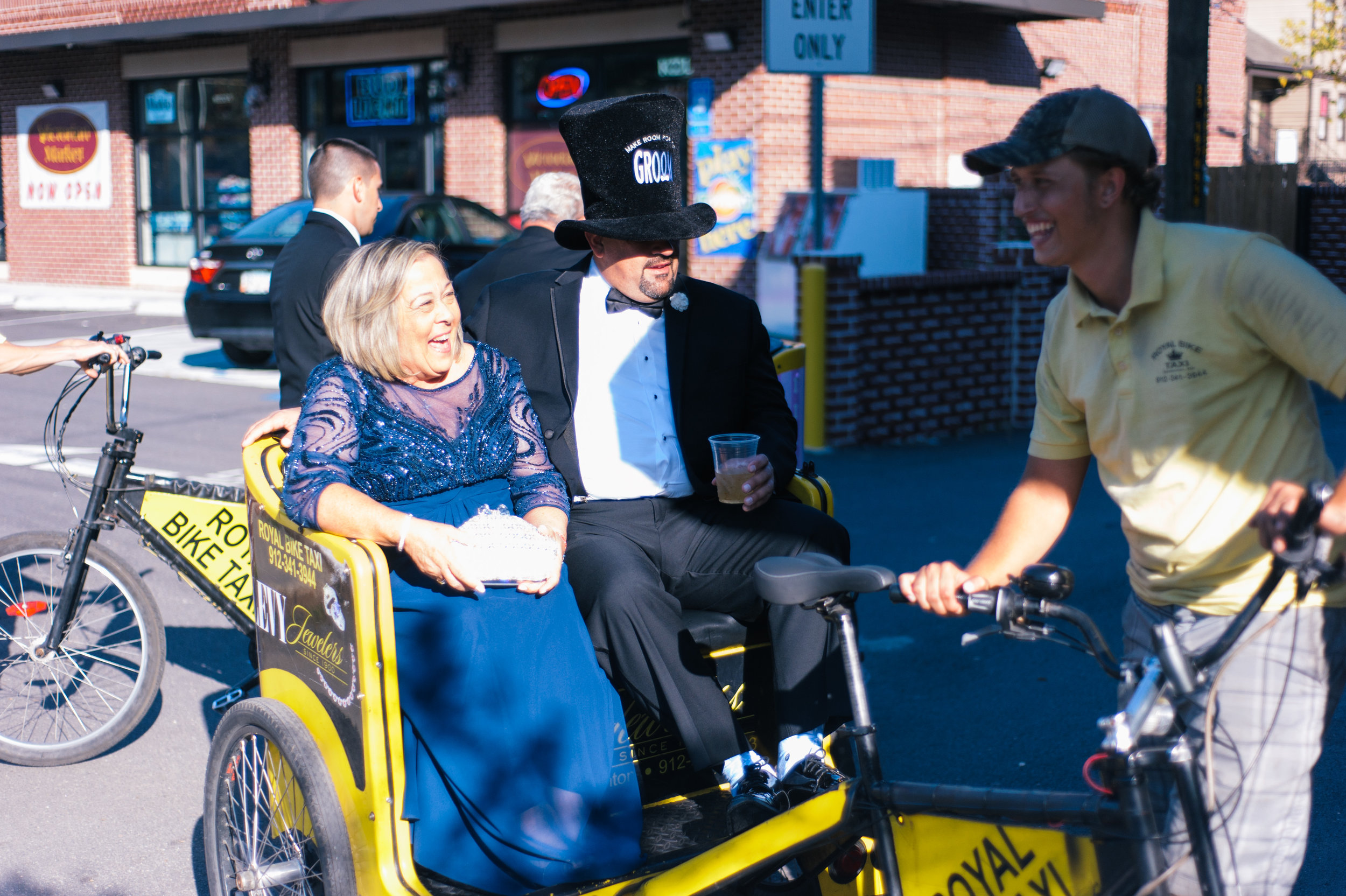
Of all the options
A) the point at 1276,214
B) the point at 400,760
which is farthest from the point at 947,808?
the point at 1276,214

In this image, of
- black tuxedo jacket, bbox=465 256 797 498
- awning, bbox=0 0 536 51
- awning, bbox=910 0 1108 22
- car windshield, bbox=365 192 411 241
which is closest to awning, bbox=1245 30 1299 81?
awning, bbox=910 0 1108 22

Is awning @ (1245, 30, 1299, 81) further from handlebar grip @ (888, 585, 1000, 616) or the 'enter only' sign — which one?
handlebar grip @ (888, 585, 1000, 616)

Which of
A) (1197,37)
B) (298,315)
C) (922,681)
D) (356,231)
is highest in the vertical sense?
(1197,37)

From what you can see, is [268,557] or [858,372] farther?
[858,372]

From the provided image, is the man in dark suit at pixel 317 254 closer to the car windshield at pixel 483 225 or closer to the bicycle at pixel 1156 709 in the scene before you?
the bicycle at pixel 1156 709

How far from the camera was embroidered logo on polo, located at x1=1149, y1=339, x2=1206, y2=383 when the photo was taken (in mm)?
2301

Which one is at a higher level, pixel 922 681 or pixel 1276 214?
pixel 1276 214

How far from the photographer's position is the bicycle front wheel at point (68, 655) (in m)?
4.39

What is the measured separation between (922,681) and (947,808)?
292cm

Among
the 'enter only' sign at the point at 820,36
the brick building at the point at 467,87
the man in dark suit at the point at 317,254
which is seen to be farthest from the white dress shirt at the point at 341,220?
the brick building at the point at 467,87

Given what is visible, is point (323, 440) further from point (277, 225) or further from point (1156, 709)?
point (277, 225)

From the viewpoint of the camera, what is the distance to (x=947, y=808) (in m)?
2.22

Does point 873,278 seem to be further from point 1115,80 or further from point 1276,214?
point 1115,80

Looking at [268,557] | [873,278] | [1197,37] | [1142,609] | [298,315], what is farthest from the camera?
[873,278]
